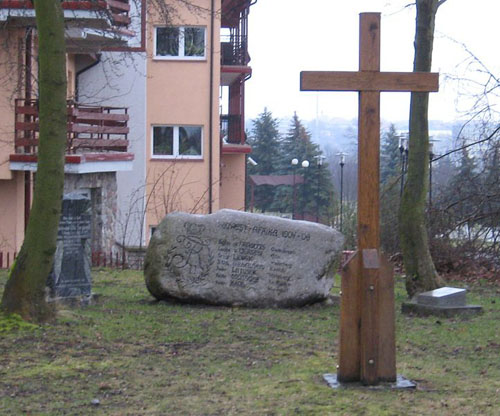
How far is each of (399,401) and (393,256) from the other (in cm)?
1426

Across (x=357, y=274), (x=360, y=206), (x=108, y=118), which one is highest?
(x=108, y=118)

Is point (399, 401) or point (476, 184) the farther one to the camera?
point (476, 184)

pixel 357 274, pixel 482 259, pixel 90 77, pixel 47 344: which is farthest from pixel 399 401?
pixel 90 77

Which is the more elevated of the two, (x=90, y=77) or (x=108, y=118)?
(x=90, y=77)

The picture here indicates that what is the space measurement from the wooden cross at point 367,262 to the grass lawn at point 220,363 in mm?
306

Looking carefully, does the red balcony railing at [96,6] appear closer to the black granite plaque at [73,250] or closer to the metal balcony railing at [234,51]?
the black granite plaque at [73,250]

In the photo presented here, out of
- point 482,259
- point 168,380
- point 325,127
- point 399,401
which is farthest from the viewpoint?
point 325,127

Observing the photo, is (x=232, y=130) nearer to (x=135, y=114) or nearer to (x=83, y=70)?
(x=135, y=114)

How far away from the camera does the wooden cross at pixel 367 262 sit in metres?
7.65

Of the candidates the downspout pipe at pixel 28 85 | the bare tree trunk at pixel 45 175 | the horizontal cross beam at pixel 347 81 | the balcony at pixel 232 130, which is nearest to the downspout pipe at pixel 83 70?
the downspout pipe at pixel 28 85

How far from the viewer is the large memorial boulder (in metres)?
13.1

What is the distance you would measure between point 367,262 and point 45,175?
13.9ft

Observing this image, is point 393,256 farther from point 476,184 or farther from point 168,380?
point 168,380

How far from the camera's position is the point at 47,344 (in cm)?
966
